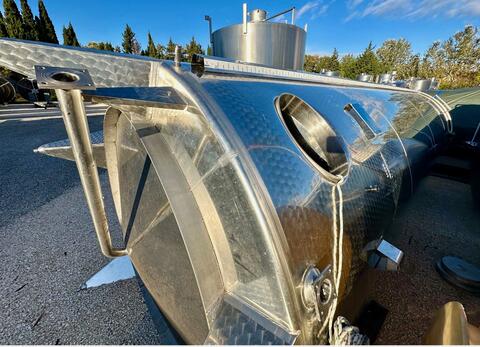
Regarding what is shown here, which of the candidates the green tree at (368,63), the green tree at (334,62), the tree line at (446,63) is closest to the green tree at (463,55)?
the tree line at (446,63)

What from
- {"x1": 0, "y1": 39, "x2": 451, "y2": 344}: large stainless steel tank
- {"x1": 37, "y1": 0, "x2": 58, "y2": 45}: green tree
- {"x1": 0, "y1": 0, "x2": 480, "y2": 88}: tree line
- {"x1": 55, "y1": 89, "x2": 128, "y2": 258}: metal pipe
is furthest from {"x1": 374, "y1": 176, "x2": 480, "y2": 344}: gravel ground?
{"x1": 37, "y1": 0, "x2": 58, "y2": 45}: green tree

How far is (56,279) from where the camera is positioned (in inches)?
89.6

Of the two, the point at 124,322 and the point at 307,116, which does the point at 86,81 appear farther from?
the point at 124,322

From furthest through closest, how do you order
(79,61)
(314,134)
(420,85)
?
(420,85), (314,134), (79,61)

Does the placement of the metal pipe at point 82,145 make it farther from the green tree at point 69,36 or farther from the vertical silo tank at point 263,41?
the green tree at point 69,36

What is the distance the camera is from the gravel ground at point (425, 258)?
2.01 metres

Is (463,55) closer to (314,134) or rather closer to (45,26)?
(314,134)

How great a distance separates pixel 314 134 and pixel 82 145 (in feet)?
3.43

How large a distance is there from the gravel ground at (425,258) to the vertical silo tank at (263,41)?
339 cm

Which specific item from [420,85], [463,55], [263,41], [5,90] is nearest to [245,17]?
[263,41]

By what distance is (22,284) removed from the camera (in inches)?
86.9

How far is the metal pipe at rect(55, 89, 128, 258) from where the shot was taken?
29.2 inches

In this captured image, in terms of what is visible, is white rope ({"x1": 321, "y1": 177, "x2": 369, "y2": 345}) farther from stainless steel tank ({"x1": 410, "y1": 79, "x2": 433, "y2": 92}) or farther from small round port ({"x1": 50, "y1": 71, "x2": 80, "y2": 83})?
stainless steel tank ({"x1": 410, "y1": 79, "x2": 433, "y2": 92})

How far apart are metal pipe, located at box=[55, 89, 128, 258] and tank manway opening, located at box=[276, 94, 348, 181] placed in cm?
81
